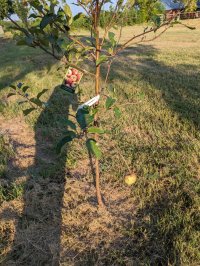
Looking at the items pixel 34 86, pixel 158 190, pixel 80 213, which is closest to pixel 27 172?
pixel 80 213

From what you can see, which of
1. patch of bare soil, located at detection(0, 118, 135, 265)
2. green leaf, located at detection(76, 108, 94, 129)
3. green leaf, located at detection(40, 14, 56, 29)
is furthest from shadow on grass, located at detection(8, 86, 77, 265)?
green leaf, located at detection(40, 14, 56, 29)

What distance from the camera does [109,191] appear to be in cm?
277

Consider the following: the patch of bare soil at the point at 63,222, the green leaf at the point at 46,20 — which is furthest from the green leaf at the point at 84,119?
the patch of bare soil at the point at 63,222

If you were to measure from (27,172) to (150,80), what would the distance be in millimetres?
3983

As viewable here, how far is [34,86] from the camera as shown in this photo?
6.44 m

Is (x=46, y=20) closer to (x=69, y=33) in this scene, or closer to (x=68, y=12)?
(x=68, y=12)

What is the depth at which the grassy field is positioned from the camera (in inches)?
82.4

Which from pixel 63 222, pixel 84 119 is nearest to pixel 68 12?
pixel 84 119

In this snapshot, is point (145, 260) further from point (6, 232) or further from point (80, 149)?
point (80, 149)

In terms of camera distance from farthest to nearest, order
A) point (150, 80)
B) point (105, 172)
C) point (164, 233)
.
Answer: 1. point (150, 80)
2. point (105, 172)
3. point (164, 233)

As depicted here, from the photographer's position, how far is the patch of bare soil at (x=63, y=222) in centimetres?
208

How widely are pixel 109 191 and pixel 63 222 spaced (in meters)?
0.57

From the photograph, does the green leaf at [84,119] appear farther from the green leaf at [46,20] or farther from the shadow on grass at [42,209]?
the green leaf at [46,20]

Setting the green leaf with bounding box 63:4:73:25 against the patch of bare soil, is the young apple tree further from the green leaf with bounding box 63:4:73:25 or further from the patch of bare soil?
the patch of bare soil
